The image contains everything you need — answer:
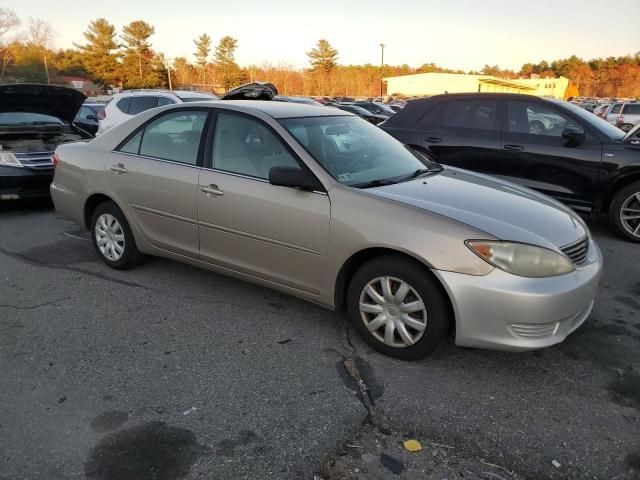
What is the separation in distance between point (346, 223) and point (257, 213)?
2.36ft

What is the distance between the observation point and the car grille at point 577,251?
3113 millimetres

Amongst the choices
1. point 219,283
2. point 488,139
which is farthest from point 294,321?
point 488,139

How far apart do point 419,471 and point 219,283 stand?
2685 mm

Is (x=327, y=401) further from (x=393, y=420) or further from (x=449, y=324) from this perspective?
(x=449, y=324)

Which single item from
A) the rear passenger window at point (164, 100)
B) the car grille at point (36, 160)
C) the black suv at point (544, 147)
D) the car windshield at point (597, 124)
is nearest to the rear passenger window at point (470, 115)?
the black suv at point (544, 147)

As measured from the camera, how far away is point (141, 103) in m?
10.9

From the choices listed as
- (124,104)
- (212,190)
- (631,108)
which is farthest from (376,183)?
(631,108)

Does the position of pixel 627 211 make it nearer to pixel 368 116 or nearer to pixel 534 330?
pixel 534 330

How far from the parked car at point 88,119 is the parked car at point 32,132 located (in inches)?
160

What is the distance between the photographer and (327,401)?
2.86m

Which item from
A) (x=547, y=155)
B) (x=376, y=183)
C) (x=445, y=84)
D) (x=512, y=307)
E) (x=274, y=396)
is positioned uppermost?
(x=445, y=84)

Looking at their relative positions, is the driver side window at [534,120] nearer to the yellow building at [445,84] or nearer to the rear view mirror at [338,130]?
the rear view mirror at [338,130]

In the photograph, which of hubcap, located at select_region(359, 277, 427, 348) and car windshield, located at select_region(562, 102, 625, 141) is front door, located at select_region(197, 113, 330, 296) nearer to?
hubcap, located at select_region(359, 277, 427, 348)

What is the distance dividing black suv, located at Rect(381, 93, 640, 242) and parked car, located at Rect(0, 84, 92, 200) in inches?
198
